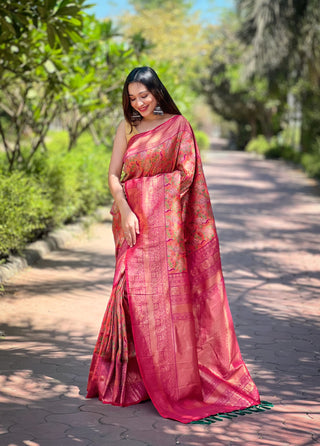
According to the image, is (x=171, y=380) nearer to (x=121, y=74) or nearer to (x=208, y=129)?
(x=121, y=74)

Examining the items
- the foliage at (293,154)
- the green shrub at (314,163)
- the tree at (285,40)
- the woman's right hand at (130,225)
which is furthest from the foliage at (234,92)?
the woman's right hand at (130,225)

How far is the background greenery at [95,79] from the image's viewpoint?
680cm

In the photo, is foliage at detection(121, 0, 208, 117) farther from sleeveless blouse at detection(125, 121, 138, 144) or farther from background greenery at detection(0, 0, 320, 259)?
sleeveless blouse at detection(125, 121, 138, 144)

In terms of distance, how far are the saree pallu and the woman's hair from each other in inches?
3.2

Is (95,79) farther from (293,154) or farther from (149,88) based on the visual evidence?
(293,154)

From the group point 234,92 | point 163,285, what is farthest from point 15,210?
point 234,92

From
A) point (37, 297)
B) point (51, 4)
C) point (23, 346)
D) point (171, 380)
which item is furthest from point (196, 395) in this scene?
point (51, 4)

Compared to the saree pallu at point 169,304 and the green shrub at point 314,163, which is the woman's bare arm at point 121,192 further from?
the green shrub at point 314,163

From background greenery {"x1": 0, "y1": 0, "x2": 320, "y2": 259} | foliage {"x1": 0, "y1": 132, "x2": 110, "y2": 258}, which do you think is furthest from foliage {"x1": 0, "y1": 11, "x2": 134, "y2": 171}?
foliage {"x1": 0, "y1": 132, "x2": 110, "y2": 258}

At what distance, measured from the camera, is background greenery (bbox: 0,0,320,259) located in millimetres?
6805

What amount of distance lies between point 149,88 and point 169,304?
1.17 meters

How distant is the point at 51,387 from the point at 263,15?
16.9 m

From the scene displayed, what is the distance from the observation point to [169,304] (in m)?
3.35

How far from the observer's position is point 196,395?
337 centimetres
